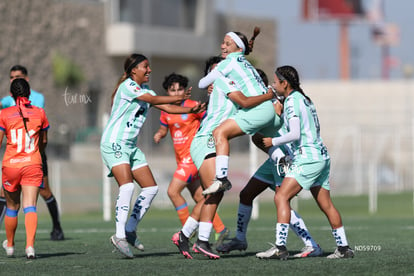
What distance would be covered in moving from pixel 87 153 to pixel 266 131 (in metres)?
28.8

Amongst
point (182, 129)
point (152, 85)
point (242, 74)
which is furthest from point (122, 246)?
point (152, 85)

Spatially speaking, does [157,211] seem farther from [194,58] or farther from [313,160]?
[194,58]

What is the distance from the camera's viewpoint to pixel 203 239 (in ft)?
33.4

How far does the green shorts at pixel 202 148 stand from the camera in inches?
407

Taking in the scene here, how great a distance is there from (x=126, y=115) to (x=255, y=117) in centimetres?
145

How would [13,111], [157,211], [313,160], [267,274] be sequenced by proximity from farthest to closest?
[157,211] → [13,111] → [313,160] → [267,274]

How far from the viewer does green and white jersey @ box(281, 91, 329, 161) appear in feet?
32.6

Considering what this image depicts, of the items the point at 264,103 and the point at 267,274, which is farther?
the point at 264,103

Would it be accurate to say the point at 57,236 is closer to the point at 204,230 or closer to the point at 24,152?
the point at 24,152

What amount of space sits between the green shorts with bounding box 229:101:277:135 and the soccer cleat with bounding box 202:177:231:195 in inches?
20.0

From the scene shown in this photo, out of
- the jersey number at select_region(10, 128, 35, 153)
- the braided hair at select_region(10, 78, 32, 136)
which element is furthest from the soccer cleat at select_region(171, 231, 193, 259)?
the braided hair at select_region(10, 78, 32, 136)

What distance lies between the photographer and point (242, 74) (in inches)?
400

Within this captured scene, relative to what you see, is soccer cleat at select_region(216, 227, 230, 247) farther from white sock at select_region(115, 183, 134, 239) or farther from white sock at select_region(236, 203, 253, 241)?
white sock at select_region(115, 183, 134, 239)

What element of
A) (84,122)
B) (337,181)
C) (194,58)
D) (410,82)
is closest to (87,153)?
(84,122)
